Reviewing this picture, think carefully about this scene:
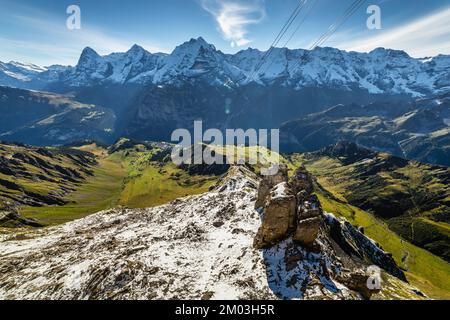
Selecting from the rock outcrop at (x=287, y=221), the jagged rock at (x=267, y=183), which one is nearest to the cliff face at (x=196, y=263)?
the rock outcrop at (x=287, y=221)

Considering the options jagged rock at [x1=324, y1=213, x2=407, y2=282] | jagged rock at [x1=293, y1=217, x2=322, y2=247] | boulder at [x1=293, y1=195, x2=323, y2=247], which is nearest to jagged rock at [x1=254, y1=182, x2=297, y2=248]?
boulder at [x1=293, y1=195, x2=323, y2=247]

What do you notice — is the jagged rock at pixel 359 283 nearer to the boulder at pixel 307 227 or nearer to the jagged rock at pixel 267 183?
the boulder at pixel 307 227

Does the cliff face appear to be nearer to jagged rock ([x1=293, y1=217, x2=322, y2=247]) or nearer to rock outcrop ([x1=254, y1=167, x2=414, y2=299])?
rock outcrop ([x1=254, y1=167, x2=414, y2=299])

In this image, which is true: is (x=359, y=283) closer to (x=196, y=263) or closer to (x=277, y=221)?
(x=277, y=221)
